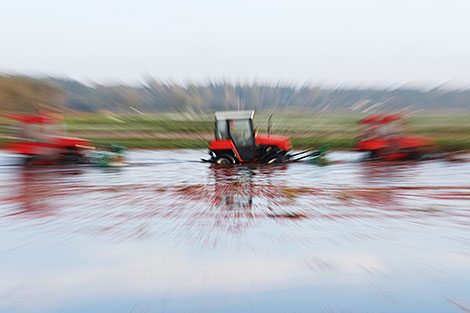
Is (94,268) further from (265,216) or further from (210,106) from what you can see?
(210,106)

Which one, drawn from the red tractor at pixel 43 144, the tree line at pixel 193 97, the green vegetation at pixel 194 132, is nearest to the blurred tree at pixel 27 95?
the tree line at pixel 193 97

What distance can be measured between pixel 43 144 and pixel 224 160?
671cm

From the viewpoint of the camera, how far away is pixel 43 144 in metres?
17.7

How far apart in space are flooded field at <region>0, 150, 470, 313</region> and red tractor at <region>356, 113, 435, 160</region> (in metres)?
10.3

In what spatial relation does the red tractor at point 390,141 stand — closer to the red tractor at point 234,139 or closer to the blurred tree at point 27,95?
the red tractor at point 234,139

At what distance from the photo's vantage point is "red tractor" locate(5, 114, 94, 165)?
17594 mm

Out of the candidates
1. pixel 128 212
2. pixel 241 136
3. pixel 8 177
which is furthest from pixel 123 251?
pixel 241 136

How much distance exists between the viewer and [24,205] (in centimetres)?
791

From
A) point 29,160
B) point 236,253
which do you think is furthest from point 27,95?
point 236,253

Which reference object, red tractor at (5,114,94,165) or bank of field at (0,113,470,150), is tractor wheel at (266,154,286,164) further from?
bank of field at (0,113,470,150)

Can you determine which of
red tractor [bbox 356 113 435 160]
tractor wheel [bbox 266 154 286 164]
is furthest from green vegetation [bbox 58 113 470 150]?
tractor wheel [bbox 266 154 286 164]

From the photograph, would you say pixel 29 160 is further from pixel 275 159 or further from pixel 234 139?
pixel 275 159

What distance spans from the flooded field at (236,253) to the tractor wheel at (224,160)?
841cm

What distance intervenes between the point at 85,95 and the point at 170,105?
3344 centimetres
